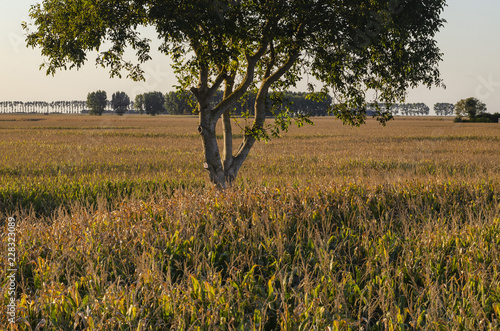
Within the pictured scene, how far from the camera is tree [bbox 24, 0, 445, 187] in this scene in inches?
385

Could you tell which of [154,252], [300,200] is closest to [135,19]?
[300,200]

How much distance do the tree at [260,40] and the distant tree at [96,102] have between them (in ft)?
550

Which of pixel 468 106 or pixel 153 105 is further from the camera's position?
pixel 153 105

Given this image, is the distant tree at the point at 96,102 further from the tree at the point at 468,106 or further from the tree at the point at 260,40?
the tree at the point at 260,40

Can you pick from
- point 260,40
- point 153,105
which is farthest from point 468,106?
point 260,40

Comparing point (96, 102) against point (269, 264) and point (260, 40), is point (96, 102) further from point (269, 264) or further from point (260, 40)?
point (269, 264)

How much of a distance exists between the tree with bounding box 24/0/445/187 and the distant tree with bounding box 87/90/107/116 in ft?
550

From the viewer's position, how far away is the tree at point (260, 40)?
979cm

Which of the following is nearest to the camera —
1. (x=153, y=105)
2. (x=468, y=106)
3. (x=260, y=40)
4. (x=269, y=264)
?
(x=269, y=264)

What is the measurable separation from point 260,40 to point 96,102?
175852 mm

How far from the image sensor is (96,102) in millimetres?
174375

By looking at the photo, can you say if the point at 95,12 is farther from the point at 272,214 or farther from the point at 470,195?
the point at 470,195

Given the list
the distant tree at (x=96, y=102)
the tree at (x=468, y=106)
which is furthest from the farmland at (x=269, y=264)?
the distant tree at (x=96, y=102)

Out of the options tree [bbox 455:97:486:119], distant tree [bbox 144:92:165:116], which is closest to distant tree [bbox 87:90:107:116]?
distant tree [bbox 144:92:165:116]
